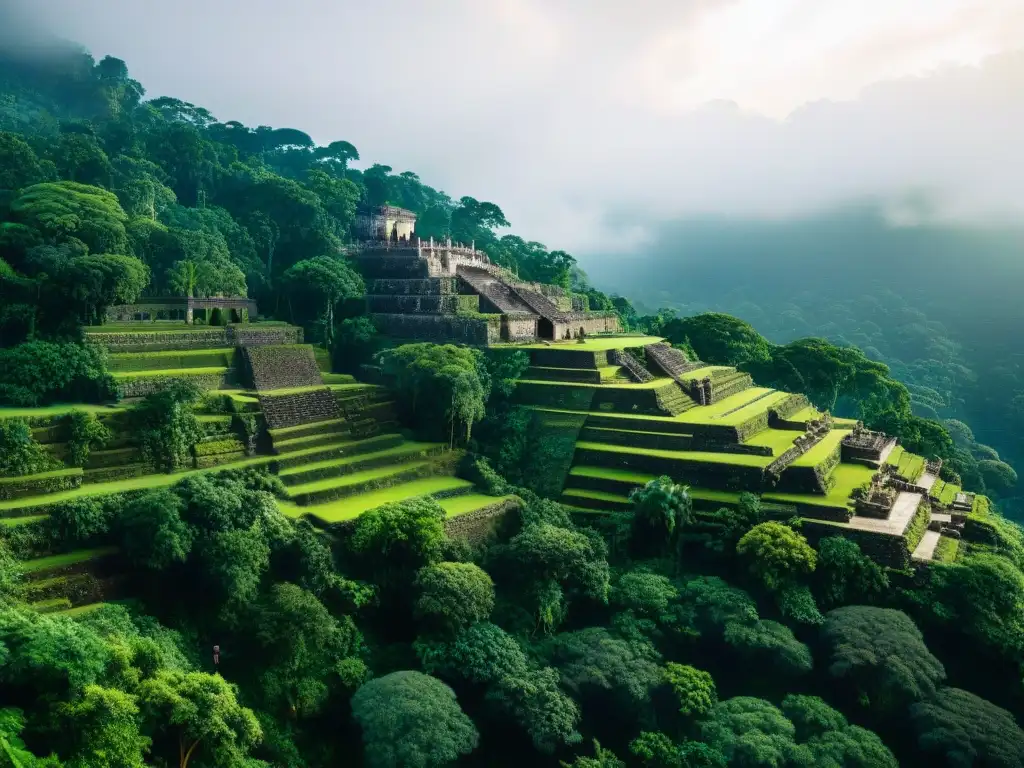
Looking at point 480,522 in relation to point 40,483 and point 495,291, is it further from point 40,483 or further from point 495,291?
point 495,291

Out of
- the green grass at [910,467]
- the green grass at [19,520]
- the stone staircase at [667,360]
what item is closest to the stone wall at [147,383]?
the green grass at [19,520]

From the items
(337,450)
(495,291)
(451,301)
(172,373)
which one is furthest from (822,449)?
(172,373)

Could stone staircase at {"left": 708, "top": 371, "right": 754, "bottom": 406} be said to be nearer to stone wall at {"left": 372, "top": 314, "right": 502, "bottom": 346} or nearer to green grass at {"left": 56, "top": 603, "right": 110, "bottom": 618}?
stone wall at {"left": 372, "top": 314, "right": 502, "bottom": 346}

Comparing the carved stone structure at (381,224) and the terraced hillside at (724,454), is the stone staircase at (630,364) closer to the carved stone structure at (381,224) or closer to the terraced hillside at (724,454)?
the terraced hillside at (724,454)

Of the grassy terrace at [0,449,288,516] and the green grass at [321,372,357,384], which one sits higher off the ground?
the green grass at [321,372,357,384]

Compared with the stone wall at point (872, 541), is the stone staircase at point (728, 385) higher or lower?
higher

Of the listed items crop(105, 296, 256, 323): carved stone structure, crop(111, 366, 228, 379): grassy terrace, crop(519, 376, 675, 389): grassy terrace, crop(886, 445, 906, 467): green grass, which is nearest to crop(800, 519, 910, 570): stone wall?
crop(519, 376, 675, 389): grassy terrace
